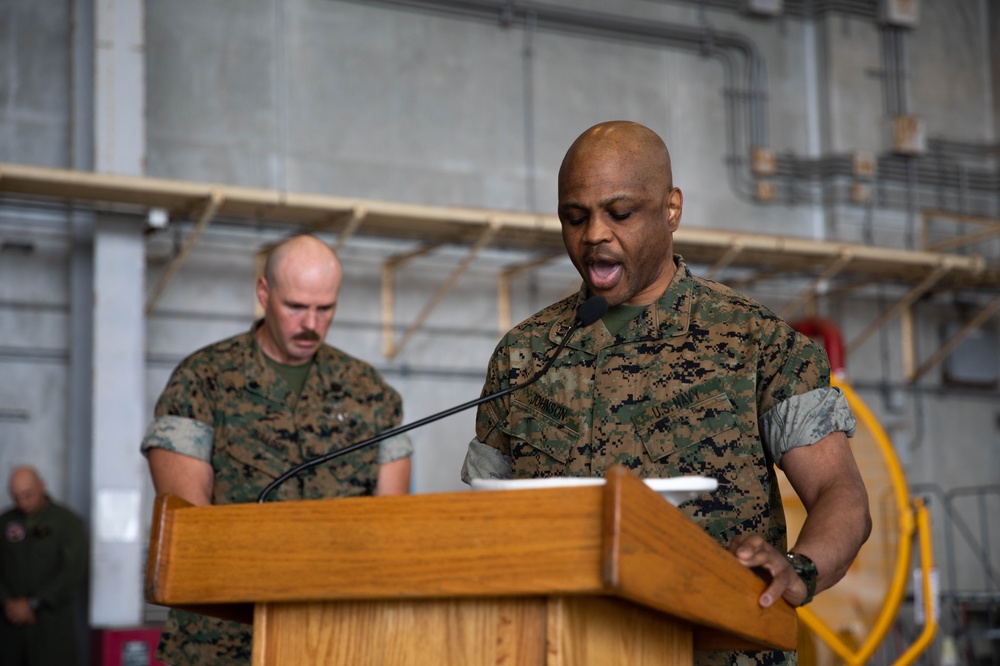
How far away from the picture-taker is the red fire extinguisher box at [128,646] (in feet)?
24.6

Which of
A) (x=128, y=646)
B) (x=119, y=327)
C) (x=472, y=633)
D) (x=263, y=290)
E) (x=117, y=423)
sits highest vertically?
(x=119, y=327)

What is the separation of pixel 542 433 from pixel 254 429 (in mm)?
1380

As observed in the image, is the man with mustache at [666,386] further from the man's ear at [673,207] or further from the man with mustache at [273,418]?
the man with mustache at [273,418]

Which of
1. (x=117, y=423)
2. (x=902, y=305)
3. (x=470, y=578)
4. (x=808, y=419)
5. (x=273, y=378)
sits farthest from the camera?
(x=902, y=305)

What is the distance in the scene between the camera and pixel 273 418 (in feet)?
11.1

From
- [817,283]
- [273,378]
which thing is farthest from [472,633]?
[817,283]

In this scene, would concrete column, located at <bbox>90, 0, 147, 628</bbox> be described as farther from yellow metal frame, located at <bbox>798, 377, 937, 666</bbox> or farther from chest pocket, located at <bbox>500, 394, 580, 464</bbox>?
chest pocket, located at <bbox>500, 394, 580, 464</bbox>

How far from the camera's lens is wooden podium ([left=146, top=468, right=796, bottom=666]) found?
4.47 ft

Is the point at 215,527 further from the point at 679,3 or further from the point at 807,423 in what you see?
the point at 679,3

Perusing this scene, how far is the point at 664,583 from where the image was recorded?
1408 mm

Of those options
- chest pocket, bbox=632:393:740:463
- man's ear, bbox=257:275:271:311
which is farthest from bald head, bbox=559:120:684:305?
man's ear, bbox=257:275:271:311

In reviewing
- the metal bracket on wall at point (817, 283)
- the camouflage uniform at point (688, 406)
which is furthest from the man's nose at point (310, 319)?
the metal bracket on wall at point (817, 283)

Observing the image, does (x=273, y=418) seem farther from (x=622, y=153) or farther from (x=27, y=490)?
(x=27, y=490)

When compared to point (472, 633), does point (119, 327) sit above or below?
above
